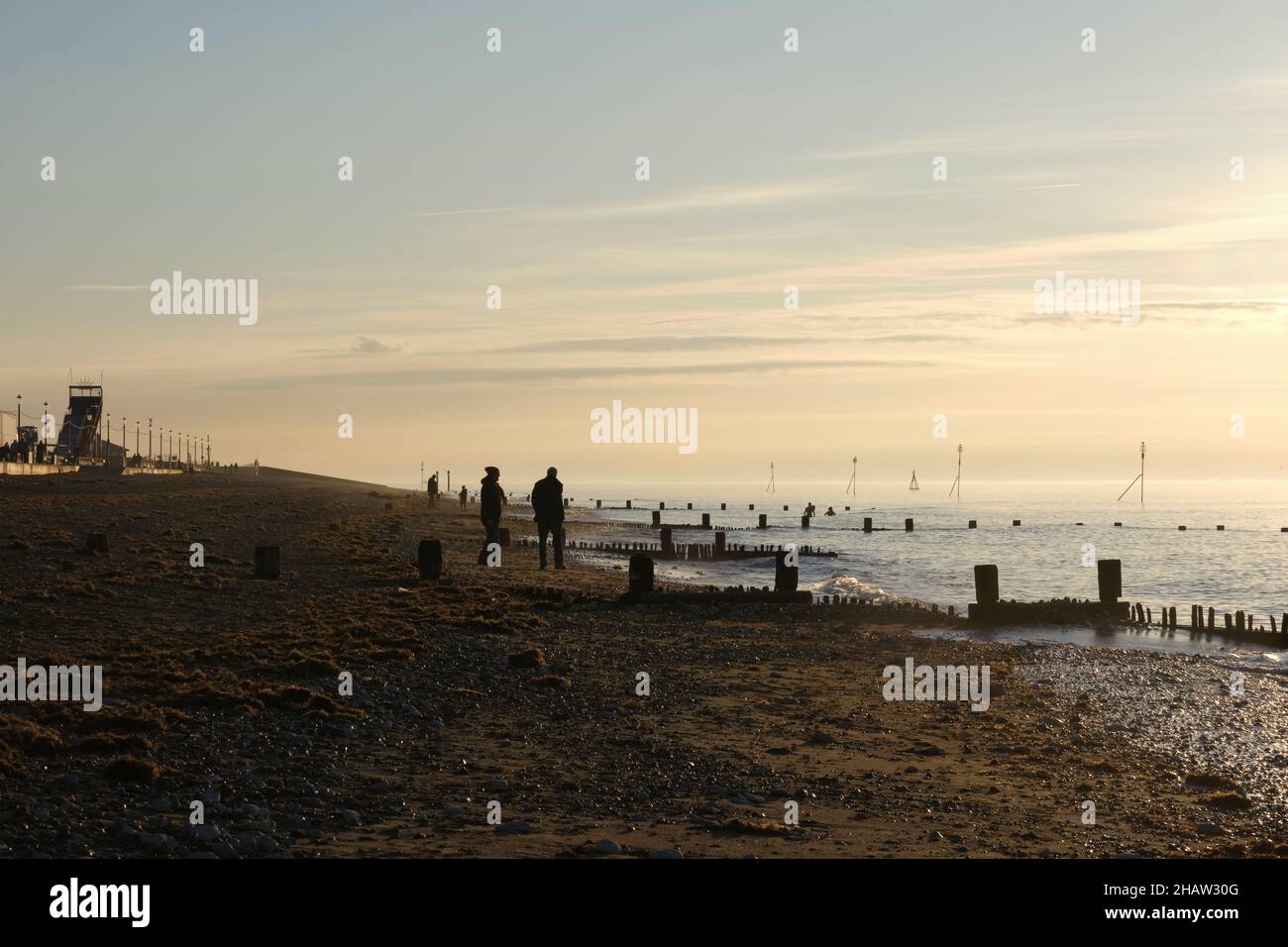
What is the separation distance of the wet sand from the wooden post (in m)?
4.68

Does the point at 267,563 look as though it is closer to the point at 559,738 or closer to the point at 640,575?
the point at 640,575

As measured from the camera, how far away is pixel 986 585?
3008 cm

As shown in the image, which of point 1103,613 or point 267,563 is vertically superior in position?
point 267,563

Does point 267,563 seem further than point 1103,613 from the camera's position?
No

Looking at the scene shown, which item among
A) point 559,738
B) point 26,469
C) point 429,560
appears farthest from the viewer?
point 26,469

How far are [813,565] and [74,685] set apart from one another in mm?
51293

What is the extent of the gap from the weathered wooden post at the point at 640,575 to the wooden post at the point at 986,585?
8.60 metres

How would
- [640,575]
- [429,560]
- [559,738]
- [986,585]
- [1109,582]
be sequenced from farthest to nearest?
[1109,582] < [986,585] < [429,560] < [640,575] < [559,738]

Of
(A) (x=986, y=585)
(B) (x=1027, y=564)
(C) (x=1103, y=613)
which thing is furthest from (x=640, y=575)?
(B) (x=1027, y=564)

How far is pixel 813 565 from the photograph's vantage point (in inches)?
2456

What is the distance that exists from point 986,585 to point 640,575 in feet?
30.2
